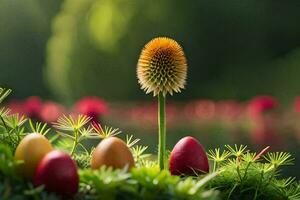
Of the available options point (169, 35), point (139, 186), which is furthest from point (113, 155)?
point (169, 35)

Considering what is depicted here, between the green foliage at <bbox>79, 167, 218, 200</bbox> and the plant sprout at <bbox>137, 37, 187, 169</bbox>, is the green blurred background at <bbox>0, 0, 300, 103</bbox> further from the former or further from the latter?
the green foliage at <bbox>79, 167, 218, 200</bbox>

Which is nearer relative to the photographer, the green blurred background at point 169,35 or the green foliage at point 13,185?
the green foliage at point 13,185

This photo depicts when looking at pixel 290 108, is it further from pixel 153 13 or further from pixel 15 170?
pixel 15 170

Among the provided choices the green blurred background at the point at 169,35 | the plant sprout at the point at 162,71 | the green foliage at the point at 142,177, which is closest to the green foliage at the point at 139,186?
the green foliage at the point at 142,177

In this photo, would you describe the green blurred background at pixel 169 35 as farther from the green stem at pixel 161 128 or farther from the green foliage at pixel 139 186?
the green foliage at pixel 139 186

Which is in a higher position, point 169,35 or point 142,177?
point 169,35

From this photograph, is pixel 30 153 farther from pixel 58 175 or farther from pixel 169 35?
pixel 169 35

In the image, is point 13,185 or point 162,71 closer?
point 13,185

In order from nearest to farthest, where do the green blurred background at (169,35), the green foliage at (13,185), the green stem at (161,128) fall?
the green foliage at (13,185)
the green stem at (161,128)
the green blurred background at (169,35)
